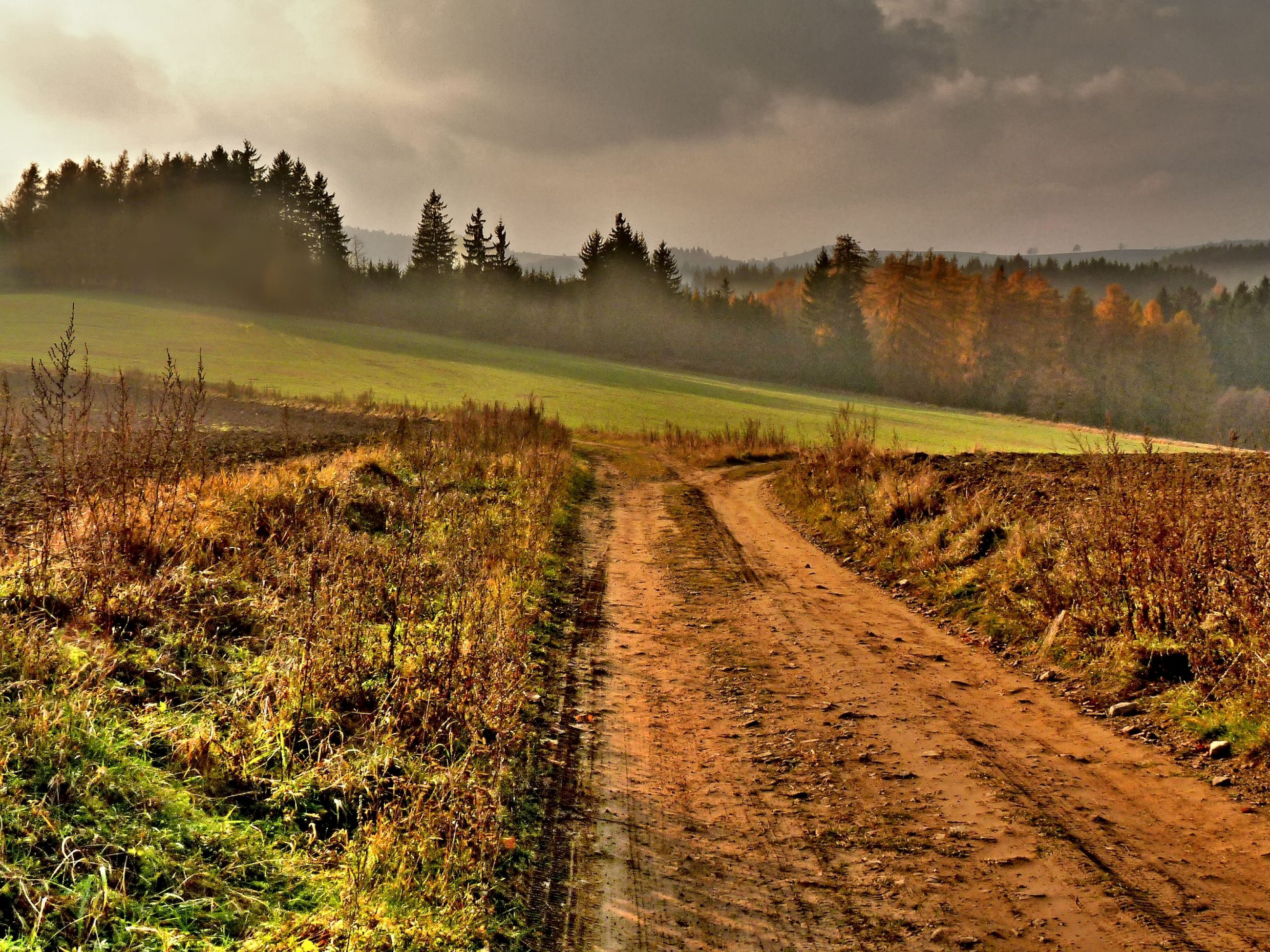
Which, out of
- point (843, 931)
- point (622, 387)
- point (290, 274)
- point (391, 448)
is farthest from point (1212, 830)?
point (290, 274)

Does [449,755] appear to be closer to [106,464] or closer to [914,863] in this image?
[914,863]

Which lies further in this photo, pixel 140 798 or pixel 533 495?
pixel 533 495

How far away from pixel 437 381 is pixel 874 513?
3566cm

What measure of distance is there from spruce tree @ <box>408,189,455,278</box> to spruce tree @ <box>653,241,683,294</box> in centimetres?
2356

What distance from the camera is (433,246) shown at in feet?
271

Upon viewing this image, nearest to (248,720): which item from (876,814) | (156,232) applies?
(876,814)

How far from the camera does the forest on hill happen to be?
67.1 meters

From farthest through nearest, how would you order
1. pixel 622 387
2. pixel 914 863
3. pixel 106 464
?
1. pixel 622 387
2. pixel 106 464
3. pixel 914 863

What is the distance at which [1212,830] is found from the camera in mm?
4293

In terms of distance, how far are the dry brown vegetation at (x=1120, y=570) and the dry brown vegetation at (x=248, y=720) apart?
4909 mm

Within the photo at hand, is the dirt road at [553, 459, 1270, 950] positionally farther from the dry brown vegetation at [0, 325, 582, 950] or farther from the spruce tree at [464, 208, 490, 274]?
the spruce tree at [464, 208, 490, 274]

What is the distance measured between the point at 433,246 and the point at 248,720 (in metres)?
85.1

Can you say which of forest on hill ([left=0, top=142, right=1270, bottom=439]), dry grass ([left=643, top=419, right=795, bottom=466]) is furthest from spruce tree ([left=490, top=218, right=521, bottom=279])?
dry grass ([left=643, top=419, right=795, bottom=466])

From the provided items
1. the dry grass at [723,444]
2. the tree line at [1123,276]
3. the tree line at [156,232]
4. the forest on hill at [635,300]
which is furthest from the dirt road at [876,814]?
the tree line at [1123,276]
